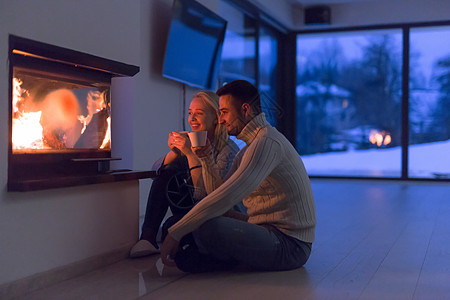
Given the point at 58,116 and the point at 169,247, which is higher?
the point at 58,116

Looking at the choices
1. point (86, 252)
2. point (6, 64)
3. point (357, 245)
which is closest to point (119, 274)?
point (86, 252)

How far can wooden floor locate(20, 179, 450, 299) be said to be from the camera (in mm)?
2000

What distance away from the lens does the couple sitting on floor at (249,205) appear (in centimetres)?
204

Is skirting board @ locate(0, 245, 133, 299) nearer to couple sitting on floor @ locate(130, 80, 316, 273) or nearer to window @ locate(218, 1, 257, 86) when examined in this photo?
couple sitting on floor @ locate(130, 80, 316, 273)

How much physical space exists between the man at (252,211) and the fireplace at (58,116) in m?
0.54

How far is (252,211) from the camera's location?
7.59 feet

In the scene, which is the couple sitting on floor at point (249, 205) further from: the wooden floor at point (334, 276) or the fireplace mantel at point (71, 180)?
the fireplace mantel at point (71, 180)

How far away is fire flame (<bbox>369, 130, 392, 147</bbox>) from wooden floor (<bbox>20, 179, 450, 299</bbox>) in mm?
3862

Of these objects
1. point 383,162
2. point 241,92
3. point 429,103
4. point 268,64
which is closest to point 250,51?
point 268,64

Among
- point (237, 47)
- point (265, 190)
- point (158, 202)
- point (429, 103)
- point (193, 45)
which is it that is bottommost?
point (158, 202)

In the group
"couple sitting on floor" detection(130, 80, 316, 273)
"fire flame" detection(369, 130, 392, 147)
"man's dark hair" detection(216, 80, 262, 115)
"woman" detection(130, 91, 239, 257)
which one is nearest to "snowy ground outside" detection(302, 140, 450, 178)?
"fire flame" detection(369, 130, 392, 147)

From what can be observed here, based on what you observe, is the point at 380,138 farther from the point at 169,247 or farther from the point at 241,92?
the point at 169,247

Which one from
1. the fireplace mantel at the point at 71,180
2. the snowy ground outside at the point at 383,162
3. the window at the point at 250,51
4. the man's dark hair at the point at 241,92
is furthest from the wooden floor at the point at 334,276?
the snowy ground outside at the point at 383,162

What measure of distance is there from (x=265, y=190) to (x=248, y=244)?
0.24 metres
